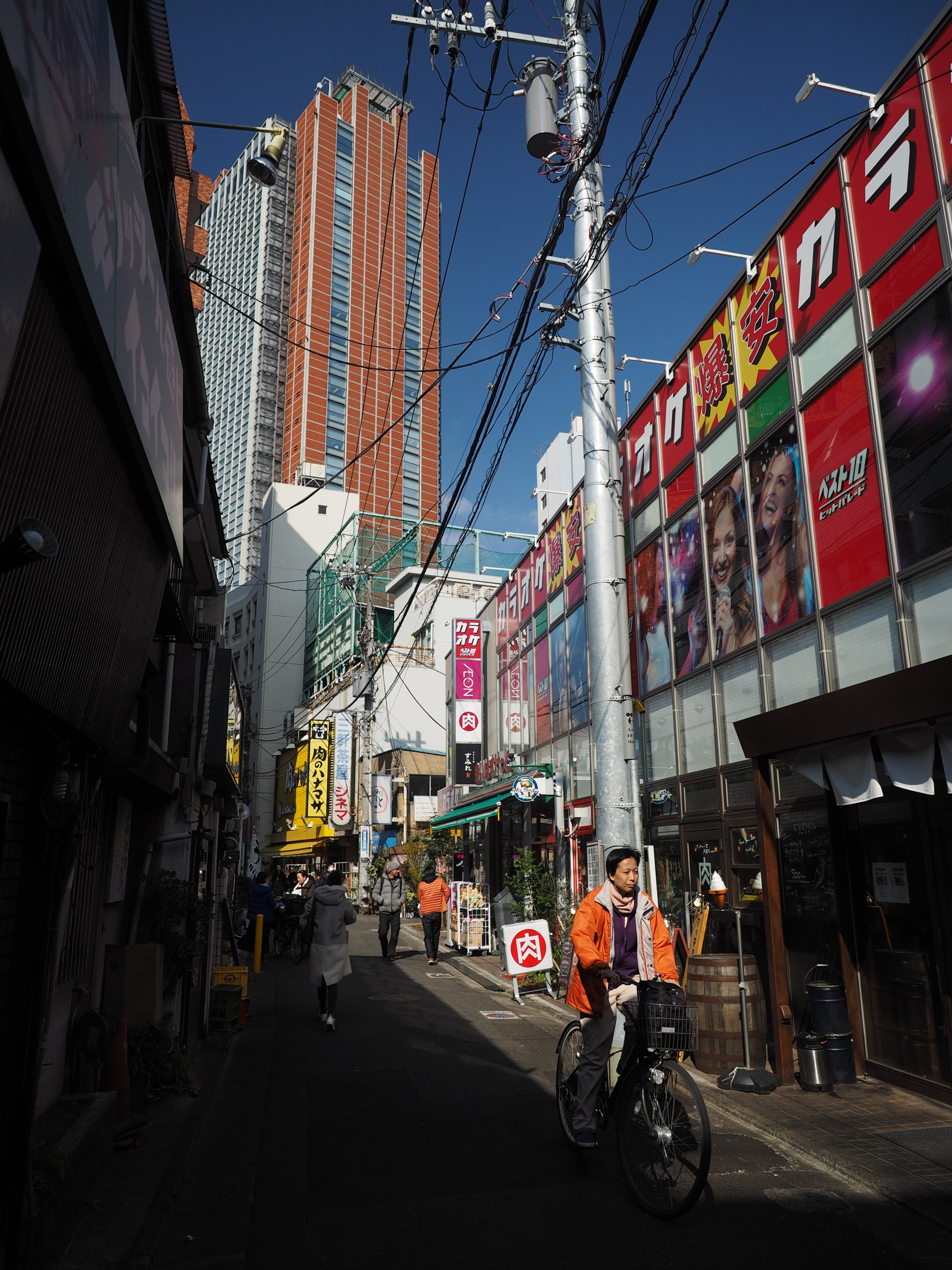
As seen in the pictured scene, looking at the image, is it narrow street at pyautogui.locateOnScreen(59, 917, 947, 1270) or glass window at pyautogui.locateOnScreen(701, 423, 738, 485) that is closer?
narrow street at pyautogui.locateOnScreen(59, 917, 947, 1270)

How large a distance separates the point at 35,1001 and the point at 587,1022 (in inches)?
134

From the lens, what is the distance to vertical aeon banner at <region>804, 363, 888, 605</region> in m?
8.64

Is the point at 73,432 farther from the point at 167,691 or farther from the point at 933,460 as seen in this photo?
the point at 933,460

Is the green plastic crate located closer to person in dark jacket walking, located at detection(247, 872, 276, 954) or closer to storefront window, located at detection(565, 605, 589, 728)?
person in dark jacket walking, located at detection(247, 872, 276, 954)

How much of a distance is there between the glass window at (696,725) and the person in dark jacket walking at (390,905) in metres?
6.85

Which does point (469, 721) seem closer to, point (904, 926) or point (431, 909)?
point (431, 909)

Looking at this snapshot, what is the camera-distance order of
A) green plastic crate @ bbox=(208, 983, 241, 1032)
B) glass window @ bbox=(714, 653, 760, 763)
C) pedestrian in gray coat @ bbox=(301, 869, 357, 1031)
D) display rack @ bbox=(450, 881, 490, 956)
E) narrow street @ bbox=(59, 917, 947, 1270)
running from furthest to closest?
display rack @ bbox=(450, 881, 490, 956), pedestrian in gray coat @ bbox=(301, 869, 357, 1031), glass window @ bbox=(714, 653, 760, 763), green plastic crate @ bbox=(208, 983, 241, 1032), narrow street @ bbox=(59, 917, 947, 1270)

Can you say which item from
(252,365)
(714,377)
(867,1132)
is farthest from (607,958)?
(252,365)

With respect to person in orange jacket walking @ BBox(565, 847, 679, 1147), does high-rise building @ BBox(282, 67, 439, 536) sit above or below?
above

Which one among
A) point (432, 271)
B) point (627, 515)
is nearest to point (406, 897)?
point (627, 515)

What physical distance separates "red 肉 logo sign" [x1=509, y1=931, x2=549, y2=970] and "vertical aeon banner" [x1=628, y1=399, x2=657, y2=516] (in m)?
7.21

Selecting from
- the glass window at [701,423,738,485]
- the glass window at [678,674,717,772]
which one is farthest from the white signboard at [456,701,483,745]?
the glass window at [701,423,738,485]

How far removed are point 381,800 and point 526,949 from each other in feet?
75.0

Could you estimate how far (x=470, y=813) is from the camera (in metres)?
18.8
